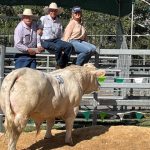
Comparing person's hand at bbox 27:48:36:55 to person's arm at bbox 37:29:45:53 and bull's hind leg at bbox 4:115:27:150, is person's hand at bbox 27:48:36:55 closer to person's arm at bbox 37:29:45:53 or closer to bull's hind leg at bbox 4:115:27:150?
person's arm at bbox 37:29:45:53

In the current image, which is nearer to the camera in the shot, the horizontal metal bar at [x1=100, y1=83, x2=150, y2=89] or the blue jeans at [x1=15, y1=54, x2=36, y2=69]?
the blue jeans at [x1=15, y1=54, x2=36, y2=69]

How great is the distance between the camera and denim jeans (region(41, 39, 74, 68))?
968cm

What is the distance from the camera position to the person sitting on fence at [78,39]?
9.87m

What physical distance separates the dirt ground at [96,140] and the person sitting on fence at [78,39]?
1.38 m

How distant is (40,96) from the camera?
25.1ft

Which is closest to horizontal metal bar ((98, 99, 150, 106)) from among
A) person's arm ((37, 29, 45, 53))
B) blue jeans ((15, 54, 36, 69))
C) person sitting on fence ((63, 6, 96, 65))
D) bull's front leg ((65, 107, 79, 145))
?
person sitting on fence ((63, 6, 96, 65))

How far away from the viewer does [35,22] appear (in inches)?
393

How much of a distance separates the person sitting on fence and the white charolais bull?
95 centimetres

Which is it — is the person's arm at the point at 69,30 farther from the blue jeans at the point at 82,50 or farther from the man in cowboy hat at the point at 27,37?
the man in cowboy hat at the point at 27,37

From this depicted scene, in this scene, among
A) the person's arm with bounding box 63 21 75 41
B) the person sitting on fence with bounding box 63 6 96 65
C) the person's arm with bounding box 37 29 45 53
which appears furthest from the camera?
the person's arm with bounding box 63 21 75 41

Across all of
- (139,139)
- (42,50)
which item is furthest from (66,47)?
(139,139)

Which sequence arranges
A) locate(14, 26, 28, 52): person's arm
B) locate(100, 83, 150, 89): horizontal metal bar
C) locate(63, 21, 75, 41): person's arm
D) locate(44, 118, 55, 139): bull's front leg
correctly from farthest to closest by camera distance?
locate(100, 83, 150, 89): horizontal metal bar
locate(63, 21, 75, 41): person's arm
locate(14, 26, 28, 52): person's arm
locate(44, 118, 55, 139): bull's front leg

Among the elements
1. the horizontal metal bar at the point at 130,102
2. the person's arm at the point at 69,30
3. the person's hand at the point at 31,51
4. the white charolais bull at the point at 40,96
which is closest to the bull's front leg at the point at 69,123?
the white charolais bull at the point at 40,96

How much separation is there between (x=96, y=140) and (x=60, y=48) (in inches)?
76.6
